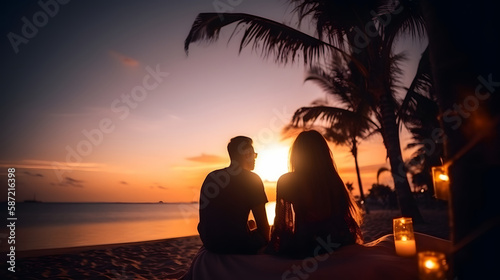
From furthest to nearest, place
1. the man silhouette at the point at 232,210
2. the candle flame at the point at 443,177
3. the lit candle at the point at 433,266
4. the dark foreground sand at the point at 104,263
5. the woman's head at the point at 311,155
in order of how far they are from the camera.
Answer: the dark foreground sand at the point at 104,263, the man silhouette at the point at 232,210, the woman's head at the point at 311,155, the candle flame at the point at 443,177, the lit candle at the point at 433,266

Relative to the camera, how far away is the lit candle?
98 cm

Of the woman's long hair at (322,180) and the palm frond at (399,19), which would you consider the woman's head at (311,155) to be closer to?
the woman's long hair at (322,180)

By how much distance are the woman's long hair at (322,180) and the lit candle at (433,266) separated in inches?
31.8

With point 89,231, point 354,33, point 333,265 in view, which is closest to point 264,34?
point 354,33

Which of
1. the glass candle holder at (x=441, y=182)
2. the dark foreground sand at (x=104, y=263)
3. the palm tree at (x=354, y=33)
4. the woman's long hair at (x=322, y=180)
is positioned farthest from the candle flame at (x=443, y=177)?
the palm tree at (x=354, y=33)

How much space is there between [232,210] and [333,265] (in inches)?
33.5

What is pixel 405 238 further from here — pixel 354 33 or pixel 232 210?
pixel 354 33

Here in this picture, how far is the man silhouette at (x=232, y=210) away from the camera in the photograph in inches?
84.0

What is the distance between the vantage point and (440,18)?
1.33 meters

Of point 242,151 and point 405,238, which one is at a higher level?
point 242,151

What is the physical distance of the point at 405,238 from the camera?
1.72 metres

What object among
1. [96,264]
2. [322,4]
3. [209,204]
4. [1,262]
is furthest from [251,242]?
[322,4]

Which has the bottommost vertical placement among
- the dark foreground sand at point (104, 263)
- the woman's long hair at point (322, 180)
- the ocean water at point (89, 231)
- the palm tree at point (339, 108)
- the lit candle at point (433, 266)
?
the ocean water at point (89, 231)

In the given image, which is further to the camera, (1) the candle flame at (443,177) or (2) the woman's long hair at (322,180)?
(2) the woman's long hair at (322,180)
